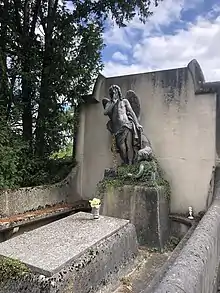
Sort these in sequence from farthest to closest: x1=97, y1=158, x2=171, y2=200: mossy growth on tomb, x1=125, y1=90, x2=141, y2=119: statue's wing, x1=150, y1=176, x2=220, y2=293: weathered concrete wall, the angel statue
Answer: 1. x1=125, y1=90, x2=141, y2=119: statue's wing
2. the angel statue
3. x1=97, y1=158, x2=171, y2=200: mossy growth on tomb
4. x1=150, y1=176, x2=220, y2=293: weathered concrete wall

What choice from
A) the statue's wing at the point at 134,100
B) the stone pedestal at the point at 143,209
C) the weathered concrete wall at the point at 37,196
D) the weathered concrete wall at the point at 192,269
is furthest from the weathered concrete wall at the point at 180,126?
the weathered concrete wall at the point at 192,269

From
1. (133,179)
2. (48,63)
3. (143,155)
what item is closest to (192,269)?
(133,179)

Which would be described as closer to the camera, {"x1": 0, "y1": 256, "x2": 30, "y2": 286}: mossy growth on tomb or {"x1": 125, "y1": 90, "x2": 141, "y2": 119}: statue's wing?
{"x1": 0, "y1": 256, "x2": 30, "y2": 286}: mossy growth on tomb

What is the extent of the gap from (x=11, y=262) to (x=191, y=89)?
16.8ft

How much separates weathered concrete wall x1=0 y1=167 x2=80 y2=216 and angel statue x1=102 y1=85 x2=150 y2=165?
5.87ft

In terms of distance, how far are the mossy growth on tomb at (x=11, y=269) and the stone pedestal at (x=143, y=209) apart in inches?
107

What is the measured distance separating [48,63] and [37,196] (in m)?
3.23

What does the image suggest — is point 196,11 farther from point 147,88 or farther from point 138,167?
point 138,167

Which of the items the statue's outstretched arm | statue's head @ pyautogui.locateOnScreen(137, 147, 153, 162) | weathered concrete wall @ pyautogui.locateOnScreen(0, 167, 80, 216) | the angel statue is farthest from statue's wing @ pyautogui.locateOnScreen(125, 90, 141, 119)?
weathered concrete wall @ pyautogui.locateOnScreen(0, 167, 80, 216)

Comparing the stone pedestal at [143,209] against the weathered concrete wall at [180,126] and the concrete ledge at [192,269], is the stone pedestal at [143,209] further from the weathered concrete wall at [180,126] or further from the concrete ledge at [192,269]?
the concrete ledge at [192,269]

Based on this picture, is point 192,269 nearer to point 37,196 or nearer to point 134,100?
point 37,196

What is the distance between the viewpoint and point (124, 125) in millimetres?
5688

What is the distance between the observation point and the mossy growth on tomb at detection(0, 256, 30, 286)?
8.82 feet

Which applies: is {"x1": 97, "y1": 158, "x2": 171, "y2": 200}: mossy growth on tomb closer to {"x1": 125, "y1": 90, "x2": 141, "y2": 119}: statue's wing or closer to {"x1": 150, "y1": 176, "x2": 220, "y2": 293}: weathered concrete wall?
{"x1": 125, "y1": 90, "x2": 141, "y2": 119}: statue's wing
